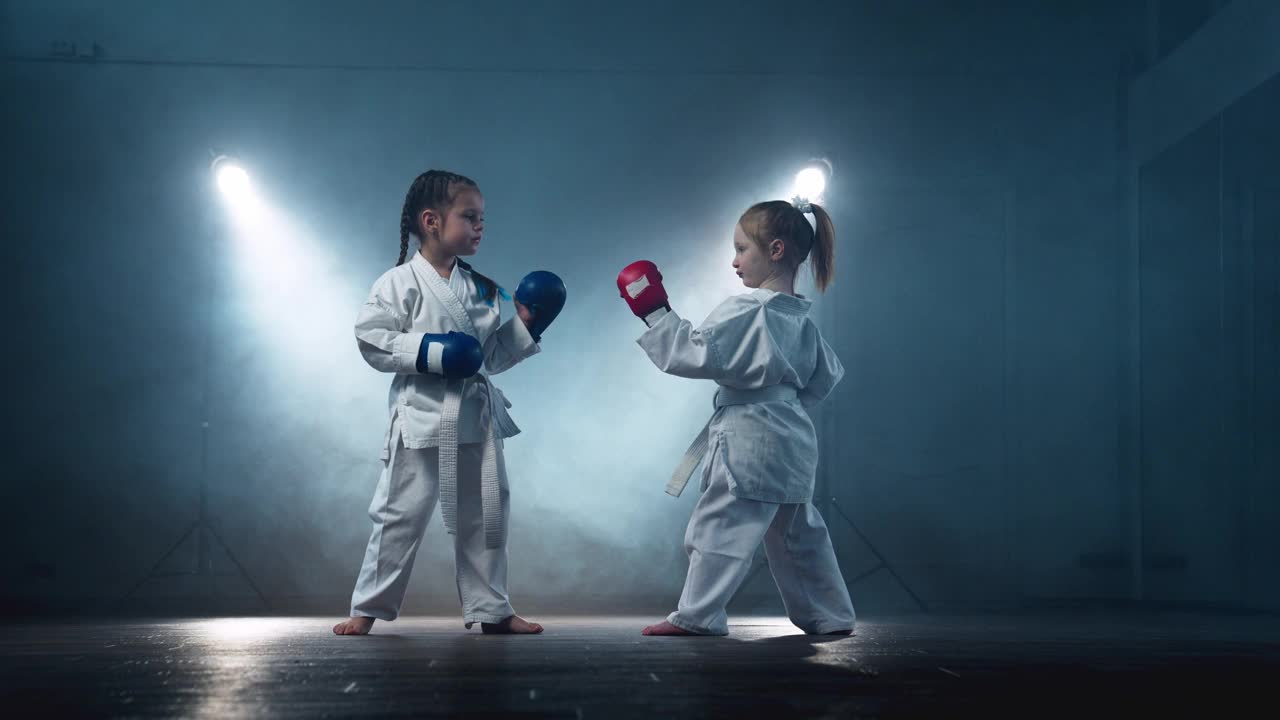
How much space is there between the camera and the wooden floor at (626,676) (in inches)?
42.3

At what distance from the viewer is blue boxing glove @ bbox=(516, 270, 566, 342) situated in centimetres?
243

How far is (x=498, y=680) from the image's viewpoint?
1.27 m

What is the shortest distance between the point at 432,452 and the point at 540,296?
0.45 metres

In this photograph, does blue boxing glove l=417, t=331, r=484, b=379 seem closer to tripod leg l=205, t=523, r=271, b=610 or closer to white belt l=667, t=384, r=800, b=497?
white belt l=667, t=384, r=800, b=497

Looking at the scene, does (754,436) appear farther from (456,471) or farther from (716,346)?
(456,471)

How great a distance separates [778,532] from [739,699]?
1.29 m

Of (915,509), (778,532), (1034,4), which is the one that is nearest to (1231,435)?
(915,509)

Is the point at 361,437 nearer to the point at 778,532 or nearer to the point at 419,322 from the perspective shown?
the point at 419,322

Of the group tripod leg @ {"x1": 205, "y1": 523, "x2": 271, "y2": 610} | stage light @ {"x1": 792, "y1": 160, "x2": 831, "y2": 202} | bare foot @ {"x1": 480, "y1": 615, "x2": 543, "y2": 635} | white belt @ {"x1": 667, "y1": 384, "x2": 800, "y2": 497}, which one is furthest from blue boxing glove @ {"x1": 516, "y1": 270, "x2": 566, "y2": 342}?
tripod leg @ {"x1": 205, "y1": 523, "x2": 271, "y2": 610}

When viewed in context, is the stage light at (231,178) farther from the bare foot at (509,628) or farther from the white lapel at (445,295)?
the bare foot at (509,628)

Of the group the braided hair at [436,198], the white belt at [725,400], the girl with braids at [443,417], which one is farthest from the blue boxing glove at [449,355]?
the white belt at [725,400]

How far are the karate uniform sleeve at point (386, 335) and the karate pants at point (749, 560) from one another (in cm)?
74

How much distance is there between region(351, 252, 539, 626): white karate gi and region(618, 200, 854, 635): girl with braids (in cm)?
41

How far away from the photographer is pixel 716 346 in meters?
2.27
